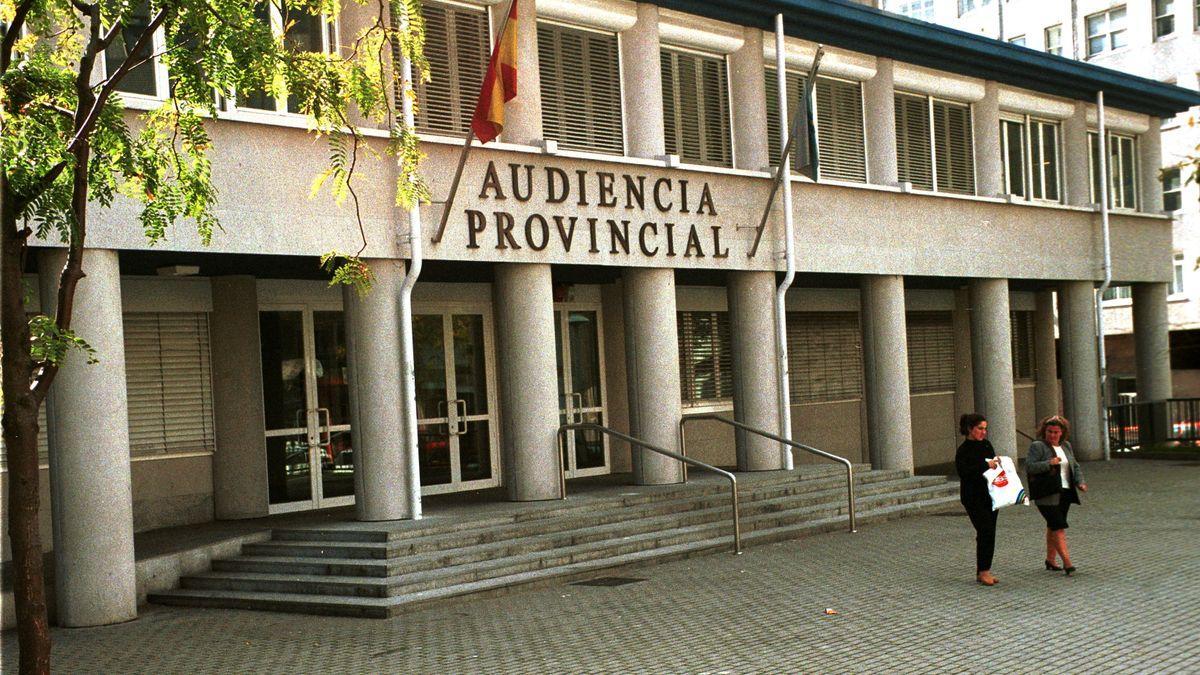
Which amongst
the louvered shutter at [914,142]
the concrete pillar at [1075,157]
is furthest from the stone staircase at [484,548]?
the concrete pillar at [1075,157]

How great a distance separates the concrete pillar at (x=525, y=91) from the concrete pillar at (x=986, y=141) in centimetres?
1059

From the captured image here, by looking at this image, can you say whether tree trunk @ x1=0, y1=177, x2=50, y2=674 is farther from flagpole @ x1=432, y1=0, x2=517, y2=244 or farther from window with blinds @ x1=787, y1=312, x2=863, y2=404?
window with blinds @ x1=787, y1=312, x2=863, y2=404

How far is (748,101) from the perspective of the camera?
66.7 feet

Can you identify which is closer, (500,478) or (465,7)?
(465,7)

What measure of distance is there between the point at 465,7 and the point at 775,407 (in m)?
7.18

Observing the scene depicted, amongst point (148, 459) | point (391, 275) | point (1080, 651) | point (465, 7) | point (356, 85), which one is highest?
point (465, 7)

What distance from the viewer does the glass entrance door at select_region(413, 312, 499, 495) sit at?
19.5 m

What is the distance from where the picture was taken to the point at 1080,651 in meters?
9.75

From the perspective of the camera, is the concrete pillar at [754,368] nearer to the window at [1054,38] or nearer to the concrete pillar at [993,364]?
the concrete pillar at [993,364]

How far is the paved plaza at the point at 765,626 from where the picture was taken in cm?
988

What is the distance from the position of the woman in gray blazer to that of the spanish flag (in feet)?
20.4

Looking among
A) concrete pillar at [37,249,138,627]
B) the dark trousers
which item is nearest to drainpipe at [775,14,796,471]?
the dark trousers

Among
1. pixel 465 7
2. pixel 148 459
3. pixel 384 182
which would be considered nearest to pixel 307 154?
pixel 384 182

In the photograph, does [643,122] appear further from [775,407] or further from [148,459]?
[148,459]
